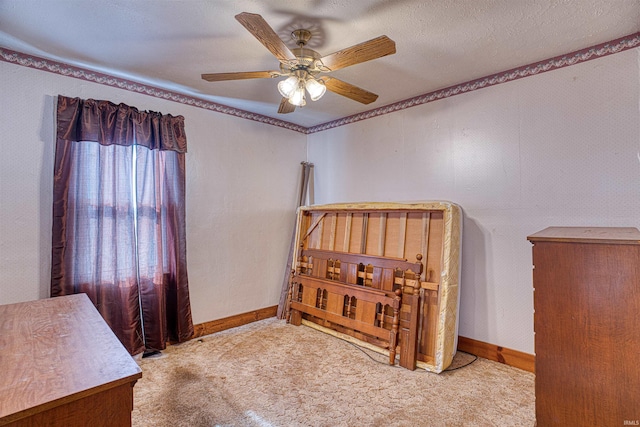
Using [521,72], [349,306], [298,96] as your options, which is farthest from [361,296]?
[521,72]

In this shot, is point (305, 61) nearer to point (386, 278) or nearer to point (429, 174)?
point (429, 174)

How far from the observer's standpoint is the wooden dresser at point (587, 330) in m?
1.00

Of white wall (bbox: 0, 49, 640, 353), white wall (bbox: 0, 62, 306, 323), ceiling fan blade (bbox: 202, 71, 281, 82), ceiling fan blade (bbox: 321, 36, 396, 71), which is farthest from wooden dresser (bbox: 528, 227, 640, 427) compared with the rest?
white wall (bbox: 0, 62, 306, 323)

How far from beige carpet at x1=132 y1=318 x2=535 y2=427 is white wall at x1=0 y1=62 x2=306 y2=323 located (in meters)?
0.83

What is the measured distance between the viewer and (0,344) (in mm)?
1302

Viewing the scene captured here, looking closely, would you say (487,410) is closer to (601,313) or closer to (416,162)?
(601,313)

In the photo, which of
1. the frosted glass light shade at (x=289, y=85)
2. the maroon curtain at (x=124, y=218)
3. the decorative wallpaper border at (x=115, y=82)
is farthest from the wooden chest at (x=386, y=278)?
the frosted glass light shade at (x=289, y=85)

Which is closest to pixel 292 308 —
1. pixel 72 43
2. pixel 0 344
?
pixel 0 344

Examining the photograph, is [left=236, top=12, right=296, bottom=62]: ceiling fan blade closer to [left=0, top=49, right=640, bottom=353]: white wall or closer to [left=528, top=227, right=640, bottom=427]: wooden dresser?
[left=528, top=227, right=640, bottom=427]: wooden dresser

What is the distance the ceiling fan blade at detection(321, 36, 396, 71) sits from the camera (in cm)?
159

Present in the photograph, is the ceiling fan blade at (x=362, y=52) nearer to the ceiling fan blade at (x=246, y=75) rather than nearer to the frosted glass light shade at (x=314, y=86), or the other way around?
the frosted glass light shade at (x=314, y=86)

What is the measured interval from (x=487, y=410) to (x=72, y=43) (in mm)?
3812

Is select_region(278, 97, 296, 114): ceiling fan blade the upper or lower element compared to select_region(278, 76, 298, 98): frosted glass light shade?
upper

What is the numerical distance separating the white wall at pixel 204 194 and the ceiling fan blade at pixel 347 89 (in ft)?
5.69
